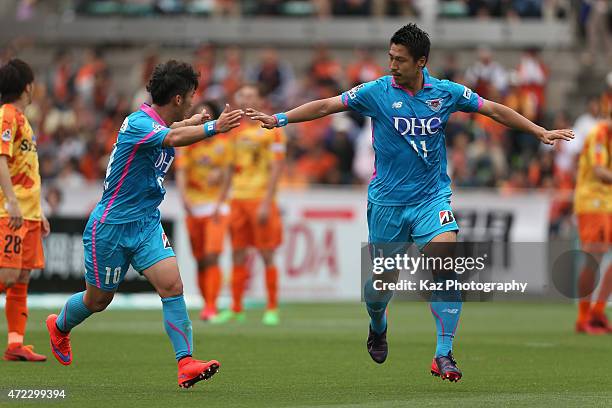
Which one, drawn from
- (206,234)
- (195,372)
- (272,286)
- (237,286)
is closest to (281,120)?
(195,372)

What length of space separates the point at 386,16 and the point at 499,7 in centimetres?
260

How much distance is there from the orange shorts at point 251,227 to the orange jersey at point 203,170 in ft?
1.13

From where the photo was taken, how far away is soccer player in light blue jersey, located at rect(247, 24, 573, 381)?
32.5ft

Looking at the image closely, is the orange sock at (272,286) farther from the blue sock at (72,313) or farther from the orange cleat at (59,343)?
the blue sock at (72,313)

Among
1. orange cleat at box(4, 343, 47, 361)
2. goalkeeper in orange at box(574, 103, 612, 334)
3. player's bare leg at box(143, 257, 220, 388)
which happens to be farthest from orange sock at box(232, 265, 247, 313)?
player's bare leg at box(143, 257, 220, 388)

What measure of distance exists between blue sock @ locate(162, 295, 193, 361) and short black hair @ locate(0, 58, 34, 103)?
267 centimetres

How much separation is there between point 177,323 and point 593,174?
23.5 feet

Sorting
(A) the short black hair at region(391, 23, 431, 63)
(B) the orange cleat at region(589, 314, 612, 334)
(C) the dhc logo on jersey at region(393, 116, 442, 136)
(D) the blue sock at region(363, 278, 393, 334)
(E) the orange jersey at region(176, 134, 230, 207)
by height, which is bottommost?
(B) the orange cleat at region(589, 314, 612, 334)

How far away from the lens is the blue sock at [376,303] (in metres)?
10.4

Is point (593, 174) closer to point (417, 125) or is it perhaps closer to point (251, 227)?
point (251, 227)

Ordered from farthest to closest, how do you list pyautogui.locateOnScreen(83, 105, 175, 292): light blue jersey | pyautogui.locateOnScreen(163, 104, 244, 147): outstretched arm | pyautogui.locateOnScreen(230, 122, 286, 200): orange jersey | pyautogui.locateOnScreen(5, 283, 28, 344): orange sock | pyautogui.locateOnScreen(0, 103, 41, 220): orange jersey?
pyautogui.locateOnScreen(230, 122, 286, 200): orange jersey
pyautogui.locateOnScreen(5, 283, 28, 344): orange sock
pyautogui.locateOnScreen(0, 103, 41, 220): orange jersey
pyautogui.locateOnScreen(83, 105, 175, 292): light blue jersey
pyautogui.locateOnScreen(163, 104, 244, 147): outstretched arm

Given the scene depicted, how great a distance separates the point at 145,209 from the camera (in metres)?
9.52

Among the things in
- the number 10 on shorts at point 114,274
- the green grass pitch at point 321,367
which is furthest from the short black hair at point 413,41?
the number 10 on shorts at point 114,274

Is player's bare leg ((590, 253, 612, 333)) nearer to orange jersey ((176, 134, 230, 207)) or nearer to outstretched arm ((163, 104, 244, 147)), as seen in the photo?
orange jersey ((176, 134, 230, 207))
